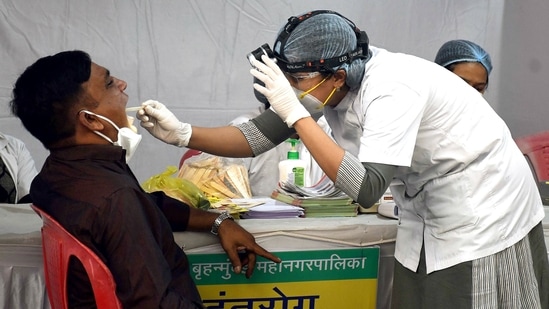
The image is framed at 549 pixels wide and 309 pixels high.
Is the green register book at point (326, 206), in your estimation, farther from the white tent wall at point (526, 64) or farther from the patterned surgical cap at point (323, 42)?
the white tent wall at point (526, 64)

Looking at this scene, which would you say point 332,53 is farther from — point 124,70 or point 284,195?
point 124,70

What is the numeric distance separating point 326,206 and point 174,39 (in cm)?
139

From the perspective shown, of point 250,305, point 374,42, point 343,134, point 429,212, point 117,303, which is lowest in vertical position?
point 250,305

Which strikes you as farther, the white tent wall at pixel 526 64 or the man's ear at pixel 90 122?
the white tent wall at pixel 526 64

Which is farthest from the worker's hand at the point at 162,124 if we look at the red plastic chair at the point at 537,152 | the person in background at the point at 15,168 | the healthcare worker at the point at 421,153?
the red plastic chair at the point at 537,152

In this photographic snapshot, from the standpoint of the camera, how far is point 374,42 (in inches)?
142

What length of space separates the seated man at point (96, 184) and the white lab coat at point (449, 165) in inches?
21.5

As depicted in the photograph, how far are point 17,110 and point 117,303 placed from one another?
48 centimetres

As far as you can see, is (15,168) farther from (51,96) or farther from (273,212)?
(51,96)

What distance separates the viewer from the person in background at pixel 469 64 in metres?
2.57

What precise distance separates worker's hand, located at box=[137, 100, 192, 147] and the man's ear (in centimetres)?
25

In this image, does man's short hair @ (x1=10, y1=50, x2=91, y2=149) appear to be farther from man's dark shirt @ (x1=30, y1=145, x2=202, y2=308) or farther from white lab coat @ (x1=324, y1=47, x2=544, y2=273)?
white lab coat @ (x1=324, y1=47, x2=544, y2=273)

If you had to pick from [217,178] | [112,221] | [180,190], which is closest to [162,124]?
[180,190]

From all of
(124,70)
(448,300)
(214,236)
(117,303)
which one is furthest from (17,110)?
(124,70)
